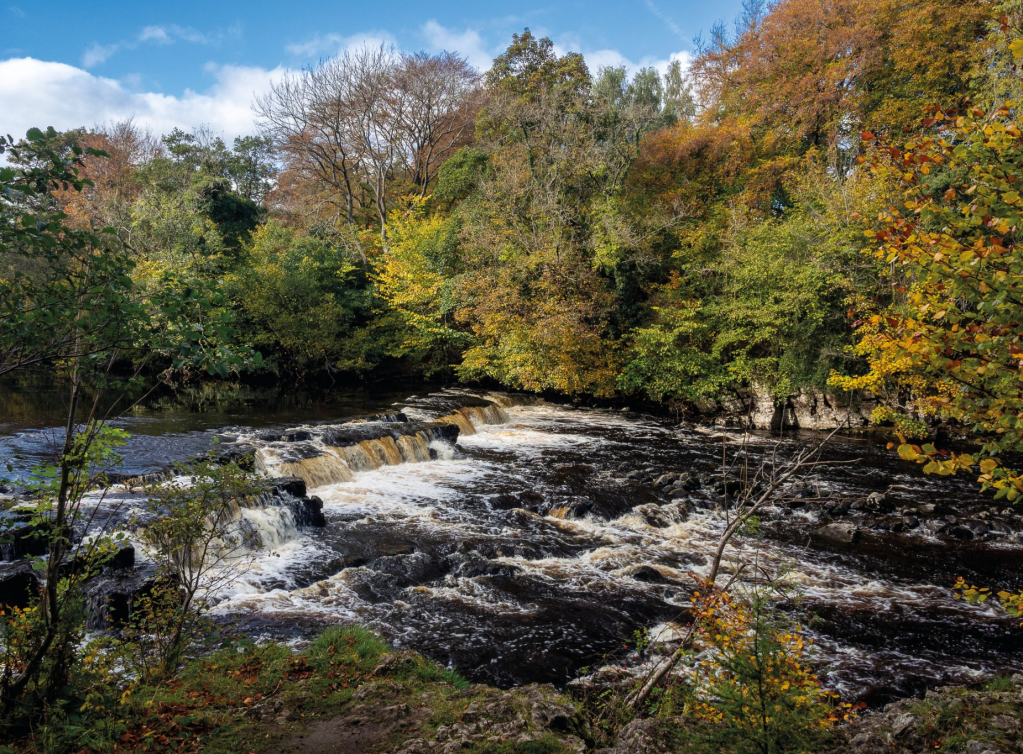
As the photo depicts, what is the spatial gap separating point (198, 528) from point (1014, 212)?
6.03m

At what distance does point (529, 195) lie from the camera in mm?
23703

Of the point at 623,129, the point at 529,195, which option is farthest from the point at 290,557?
the point at 623,129

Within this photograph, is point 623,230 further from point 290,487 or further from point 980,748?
point 980,748

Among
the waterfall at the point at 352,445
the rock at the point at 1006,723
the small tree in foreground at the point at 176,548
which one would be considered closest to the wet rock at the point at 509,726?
the small tree in foreground at the point at 176,548

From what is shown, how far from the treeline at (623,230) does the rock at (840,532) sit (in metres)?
7.17

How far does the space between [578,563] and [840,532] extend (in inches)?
207

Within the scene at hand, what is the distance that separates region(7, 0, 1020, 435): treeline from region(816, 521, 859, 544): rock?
7174 millimetres

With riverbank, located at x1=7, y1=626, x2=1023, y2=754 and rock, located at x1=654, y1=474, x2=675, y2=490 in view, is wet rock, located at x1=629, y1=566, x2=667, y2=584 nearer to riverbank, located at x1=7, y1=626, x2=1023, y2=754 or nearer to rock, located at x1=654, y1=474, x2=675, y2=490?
riverbank, located at x1=7, y1=626, x2=1023, y2=754

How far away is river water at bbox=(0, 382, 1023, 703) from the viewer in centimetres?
677

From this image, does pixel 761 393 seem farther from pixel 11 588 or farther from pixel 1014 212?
pixel 11 588

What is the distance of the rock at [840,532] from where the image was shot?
10216 mm

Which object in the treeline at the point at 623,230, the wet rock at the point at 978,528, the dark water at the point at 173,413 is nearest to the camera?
the wet rock at the point at 978,528

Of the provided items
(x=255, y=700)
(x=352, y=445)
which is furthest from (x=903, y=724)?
(x=352, y=445)

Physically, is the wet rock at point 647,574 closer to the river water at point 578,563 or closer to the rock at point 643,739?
the river water at point 578,563
